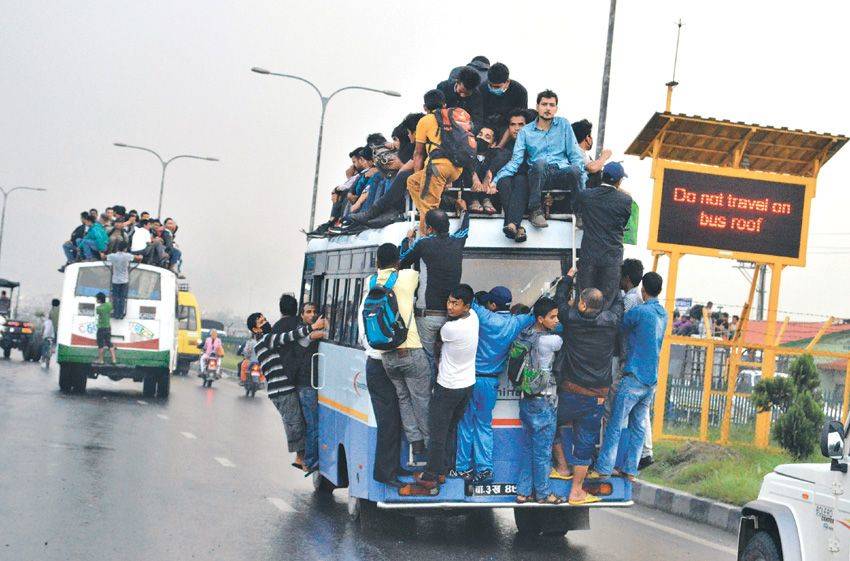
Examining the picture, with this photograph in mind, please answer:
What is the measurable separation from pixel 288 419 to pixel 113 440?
211 inches

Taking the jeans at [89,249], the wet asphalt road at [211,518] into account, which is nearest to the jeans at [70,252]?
the jeans at [89,249]

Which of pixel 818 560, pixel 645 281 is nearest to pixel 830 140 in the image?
pixel 645 281

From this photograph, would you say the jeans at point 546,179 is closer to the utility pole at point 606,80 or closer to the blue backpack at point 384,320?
the blue backpack at point 384,320

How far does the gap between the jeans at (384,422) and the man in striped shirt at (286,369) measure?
2.49m

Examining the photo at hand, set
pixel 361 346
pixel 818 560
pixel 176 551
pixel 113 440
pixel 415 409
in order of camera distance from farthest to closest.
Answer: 1. pixel 113 440
2. pixel 361 346
3. pixel 415 409
4. pixel 176 551
5. pixel 818 560

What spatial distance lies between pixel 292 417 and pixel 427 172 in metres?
3.33

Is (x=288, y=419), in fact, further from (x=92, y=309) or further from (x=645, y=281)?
(x=92, y=309)

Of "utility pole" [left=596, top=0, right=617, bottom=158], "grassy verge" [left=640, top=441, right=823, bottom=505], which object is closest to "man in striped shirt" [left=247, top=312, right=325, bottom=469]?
"grassy verge" [left=640, top=441, right=823, bottom=505]

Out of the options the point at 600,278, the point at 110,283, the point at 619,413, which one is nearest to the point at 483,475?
the point at 619,413

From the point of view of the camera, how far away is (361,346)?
37.3 feet

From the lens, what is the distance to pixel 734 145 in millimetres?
21312

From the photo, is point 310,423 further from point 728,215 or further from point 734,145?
point 734,145

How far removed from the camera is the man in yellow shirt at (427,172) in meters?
11.1

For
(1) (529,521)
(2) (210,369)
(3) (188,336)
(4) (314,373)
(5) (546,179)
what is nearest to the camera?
(5) (546,179)
